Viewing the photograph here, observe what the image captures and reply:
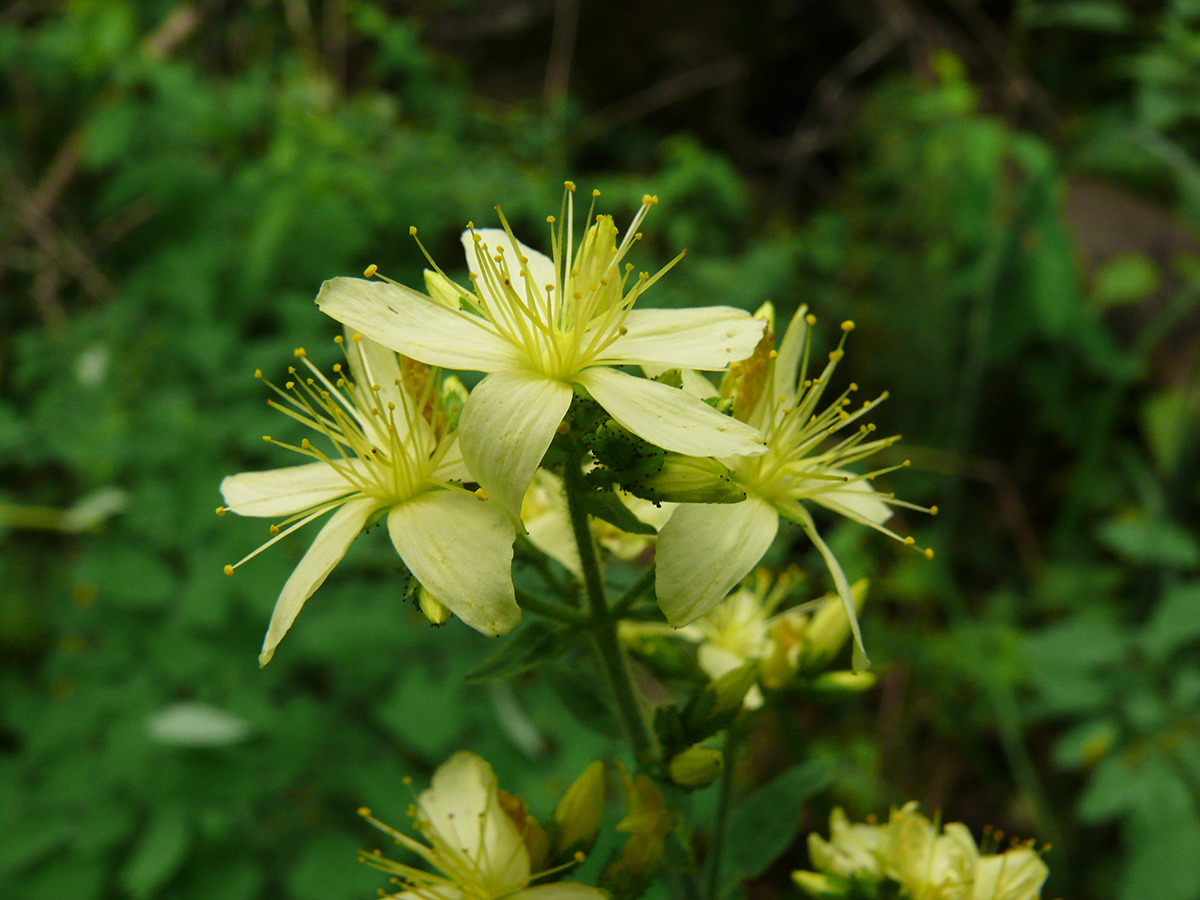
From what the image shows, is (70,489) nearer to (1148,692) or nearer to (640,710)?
(640,710)

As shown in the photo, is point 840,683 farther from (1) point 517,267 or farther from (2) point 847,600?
(1) point 517,267

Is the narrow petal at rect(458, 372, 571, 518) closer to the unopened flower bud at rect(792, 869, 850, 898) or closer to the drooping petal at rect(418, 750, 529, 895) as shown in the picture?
the drooping petal at rect(418, 750, 529, 895)

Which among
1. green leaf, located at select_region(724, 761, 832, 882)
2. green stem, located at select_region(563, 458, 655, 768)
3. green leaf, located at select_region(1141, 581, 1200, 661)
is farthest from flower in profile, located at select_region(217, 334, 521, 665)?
green leaf, located at select_region(1141, 581, 1200, 661)

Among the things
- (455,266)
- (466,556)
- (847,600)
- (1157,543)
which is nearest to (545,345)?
(466,556)

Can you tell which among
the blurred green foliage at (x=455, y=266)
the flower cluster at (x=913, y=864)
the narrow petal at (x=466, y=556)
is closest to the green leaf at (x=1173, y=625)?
the blurred green foliage at (x=455, y=266)

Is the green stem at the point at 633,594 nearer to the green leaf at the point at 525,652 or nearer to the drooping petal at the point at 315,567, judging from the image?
the green leaf at the point at 525,652

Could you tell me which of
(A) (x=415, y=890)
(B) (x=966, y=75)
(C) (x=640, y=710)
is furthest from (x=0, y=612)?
(B) (x=966, y=75)
